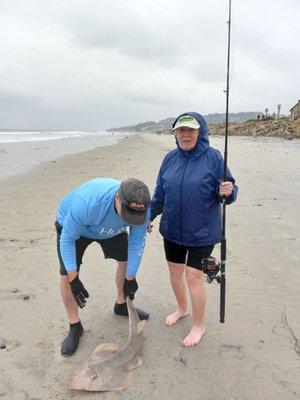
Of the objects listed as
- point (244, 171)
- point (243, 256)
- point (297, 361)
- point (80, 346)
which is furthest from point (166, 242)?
point (244, 171)

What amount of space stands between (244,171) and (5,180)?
310 inches

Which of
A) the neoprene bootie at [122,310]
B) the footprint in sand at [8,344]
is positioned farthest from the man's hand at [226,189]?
the footprint in sand at [8,344]

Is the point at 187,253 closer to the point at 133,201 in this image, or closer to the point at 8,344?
the point at 133,201

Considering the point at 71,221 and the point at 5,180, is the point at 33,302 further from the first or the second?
the point at 5,180

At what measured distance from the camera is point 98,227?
3617 millimetres

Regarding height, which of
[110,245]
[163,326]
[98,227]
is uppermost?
[98,227]

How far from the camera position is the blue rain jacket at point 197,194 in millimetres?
3678

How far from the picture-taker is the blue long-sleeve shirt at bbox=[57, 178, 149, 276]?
3469mm

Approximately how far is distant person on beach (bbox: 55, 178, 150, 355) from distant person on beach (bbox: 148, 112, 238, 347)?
0.33 metres

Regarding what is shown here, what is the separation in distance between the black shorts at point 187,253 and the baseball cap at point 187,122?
108cm

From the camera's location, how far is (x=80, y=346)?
3855 millimetres

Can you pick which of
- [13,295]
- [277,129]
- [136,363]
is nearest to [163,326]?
[136,363]

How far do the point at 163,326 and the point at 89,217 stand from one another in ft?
4.91

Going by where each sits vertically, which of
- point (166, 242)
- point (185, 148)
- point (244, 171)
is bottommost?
point (244, 171)
